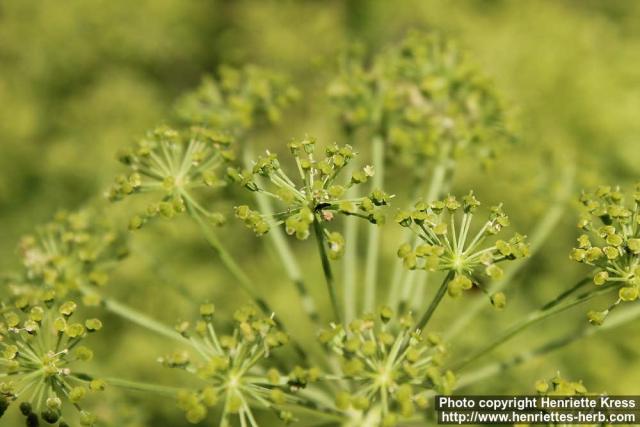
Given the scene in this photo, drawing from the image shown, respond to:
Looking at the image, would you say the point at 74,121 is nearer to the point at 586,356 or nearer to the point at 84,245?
the point at 84,245

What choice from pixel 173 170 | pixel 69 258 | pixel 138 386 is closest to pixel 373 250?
pixel 173 170

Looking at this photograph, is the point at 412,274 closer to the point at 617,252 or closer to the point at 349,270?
the point at 349,270

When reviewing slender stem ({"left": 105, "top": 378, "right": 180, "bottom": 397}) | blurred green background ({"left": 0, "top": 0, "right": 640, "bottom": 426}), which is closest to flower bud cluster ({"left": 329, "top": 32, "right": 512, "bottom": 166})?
blurred green background ({"left": 0, "top": 0, "right": 640, "bottom": 426})

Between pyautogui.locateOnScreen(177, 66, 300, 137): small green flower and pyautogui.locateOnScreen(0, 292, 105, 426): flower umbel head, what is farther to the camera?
pyautogui.locateOnScreen(177, 66, 300, 137): small green flower

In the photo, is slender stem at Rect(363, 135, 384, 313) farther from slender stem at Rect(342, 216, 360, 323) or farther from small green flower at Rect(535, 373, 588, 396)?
small green flower at Rect(535, 373, 588, 396)

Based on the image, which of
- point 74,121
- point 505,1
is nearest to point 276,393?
point 74,121
